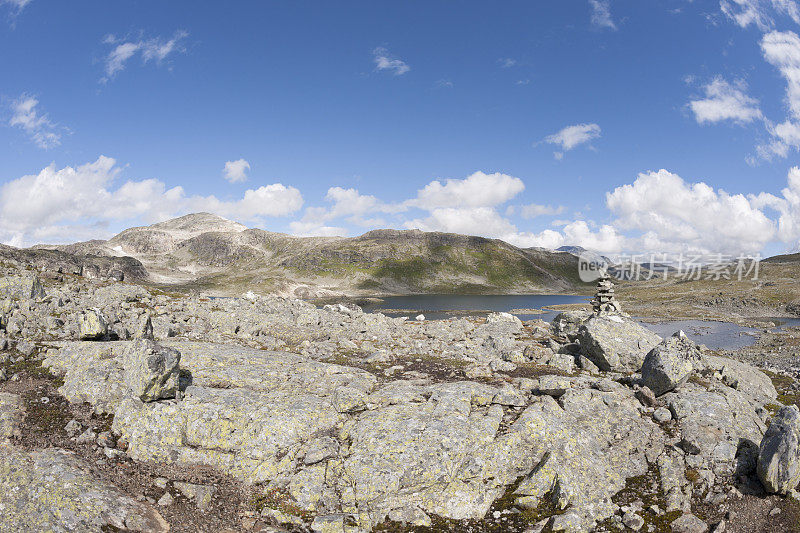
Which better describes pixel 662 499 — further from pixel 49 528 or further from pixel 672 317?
pixel 672 317

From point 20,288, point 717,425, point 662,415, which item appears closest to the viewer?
point 717,425

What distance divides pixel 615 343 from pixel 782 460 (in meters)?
10.8

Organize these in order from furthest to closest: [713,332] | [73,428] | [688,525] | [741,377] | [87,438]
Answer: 1. [713,332]
2. [741,377]
3. [73,428]
4. [87,438]
5. [688,525]

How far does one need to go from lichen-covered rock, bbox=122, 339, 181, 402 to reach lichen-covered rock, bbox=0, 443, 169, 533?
3.48 meters

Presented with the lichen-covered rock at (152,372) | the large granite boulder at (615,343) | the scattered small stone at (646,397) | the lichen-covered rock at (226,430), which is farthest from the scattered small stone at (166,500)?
the large granite boulder at (615,343)

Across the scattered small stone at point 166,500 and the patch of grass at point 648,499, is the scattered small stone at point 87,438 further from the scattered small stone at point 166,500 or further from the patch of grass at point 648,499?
the patch of grass at point 648,499

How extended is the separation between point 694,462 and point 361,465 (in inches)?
521

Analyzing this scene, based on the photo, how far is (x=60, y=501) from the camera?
11.2 m

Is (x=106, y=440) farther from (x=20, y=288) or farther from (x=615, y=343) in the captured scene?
(x=615, y=343)

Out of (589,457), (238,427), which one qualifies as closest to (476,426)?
(589,457)

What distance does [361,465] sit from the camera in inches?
544

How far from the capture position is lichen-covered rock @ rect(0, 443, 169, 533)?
10719 millimetres

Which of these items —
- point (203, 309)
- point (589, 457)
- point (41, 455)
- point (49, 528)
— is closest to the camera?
point (49, 528)

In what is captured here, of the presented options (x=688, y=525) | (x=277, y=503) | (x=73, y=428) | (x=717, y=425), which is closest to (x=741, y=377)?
(x=717, y=425)
